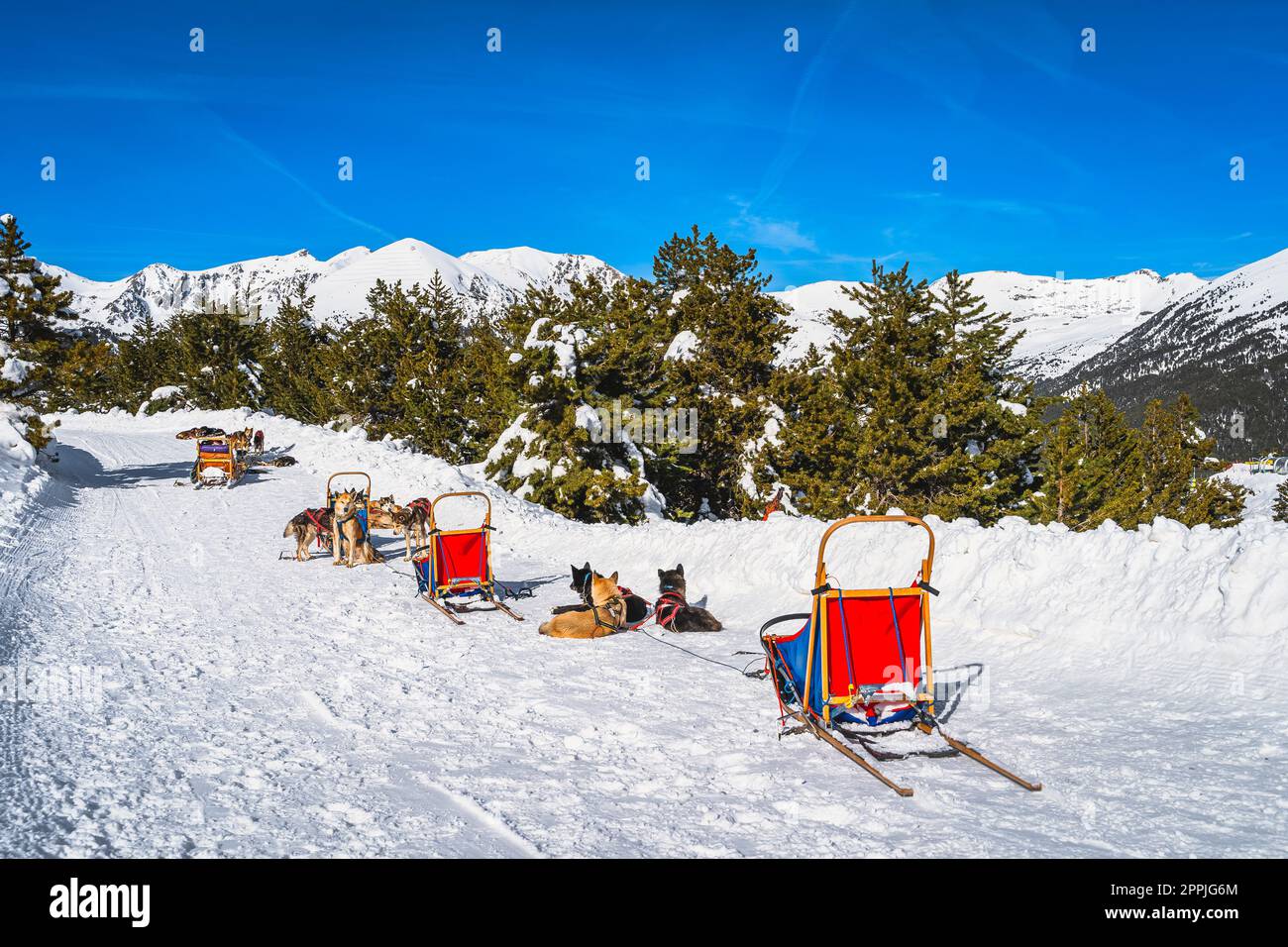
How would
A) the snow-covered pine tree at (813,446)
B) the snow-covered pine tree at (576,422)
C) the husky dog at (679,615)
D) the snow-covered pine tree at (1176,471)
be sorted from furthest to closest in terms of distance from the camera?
the snow-covered pine tree at (1176,471), the snow-covered pine tree at (813,446), the snow-covered pine tree at (576,422), the husky dog at (679,615)

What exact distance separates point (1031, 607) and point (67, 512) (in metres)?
21.4

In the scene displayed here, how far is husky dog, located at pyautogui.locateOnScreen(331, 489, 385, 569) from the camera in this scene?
1490 cm

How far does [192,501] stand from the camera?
885 inches

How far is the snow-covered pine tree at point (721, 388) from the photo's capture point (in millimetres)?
28328

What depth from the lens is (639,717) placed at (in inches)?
286

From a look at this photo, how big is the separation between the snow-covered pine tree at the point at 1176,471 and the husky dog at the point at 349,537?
3620 cm

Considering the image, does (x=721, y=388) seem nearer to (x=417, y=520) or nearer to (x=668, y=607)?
(x=417, y=520)

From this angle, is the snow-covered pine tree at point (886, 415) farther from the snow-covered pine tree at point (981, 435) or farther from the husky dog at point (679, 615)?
the husky dog at point (679, 615)

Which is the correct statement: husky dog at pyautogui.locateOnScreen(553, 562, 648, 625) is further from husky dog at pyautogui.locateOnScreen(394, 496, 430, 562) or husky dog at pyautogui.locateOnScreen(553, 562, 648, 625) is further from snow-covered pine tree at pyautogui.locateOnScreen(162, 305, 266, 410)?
snow-covered pine tree at pyautogui.locateOnScreen(162, 305, 266, 410)

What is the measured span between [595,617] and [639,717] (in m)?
3.47

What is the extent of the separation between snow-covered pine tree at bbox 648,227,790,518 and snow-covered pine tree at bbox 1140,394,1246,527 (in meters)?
21.1

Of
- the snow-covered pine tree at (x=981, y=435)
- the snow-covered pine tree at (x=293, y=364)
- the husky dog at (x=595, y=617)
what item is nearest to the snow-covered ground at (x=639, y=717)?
the husky dog at (x=595, y=617)
